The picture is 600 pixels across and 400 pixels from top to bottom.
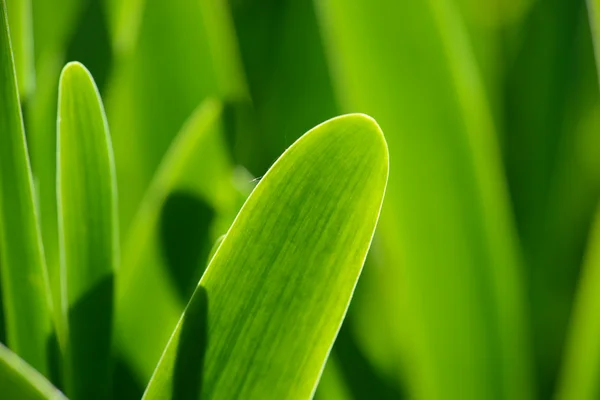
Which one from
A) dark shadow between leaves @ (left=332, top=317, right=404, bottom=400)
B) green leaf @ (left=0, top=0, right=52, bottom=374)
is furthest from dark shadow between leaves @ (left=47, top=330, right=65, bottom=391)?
dark shadow between leaves @ (left=332, top=317, right=404, bottom=400)

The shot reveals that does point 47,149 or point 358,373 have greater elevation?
point 47,149

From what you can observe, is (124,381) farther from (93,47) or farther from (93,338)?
(93,47)

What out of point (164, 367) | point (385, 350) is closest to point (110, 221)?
point (164, 367)

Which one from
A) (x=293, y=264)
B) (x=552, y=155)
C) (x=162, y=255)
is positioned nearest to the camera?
(x=293, y=264)

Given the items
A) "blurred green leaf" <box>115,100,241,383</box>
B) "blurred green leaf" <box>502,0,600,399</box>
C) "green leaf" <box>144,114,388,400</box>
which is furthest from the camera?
"blurred green leaf" <box>502,0,600,399</box>

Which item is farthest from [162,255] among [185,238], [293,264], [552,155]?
[552,155]

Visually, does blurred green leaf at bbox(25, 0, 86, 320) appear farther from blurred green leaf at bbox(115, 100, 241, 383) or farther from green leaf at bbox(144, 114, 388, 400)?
green leaf at bbox(144, 114, 388, 400)

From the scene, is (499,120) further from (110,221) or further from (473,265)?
(110,221)
